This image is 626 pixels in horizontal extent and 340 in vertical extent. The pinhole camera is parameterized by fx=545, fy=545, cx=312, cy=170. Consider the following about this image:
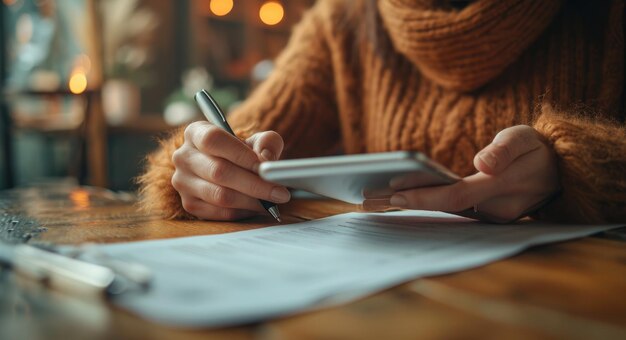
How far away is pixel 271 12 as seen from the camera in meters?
3.98

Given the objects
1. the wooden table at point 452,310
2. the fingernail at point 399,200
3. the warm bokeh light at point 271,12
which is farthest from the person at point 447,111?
the warm bokeh light at point 271,12

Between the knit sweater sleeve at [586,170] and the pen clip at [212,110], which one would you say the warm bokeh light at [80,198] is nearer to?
the pen clip at [212,110]

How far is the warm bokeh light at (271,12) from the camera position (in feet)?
13.0

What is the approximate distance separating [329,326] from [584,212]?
386mm

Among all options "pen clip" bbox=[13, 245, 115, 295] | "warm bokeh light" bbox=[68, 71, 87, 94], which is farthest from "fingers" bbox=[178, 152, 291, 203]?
"warm bokeh light" bbox=[68, 71, 87, 94]

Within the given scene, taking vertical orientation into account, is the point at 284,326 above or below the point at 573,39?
below

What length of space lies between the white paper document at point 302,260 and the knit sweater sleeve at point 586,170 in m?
0.04

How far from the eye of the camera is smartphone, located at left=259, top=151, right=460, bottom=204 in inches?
13.7

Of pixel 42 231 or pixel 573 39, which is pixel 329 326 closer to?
pixel 42 231

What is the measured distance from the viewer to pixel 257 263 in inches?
12.6

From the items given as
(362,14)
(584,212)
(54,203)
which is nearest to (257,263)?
(584,212)

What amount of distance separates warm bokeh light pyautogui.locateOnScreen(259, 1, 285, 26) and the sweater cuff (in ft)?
11.2

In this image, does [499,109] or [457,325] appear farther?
[499,109]

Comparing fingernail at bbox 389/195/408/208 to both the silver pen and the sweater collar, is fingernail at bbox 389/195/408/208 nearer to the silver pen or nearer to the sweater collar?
the silver pen
